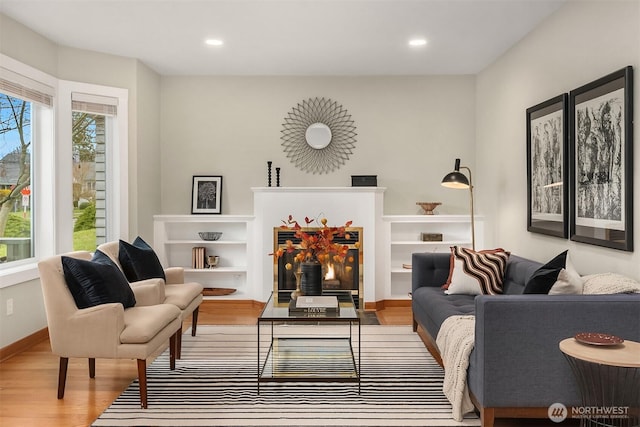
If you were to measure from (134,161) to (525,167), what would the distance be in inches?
152

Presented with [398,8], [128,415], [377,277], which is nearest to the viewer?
[128,415]

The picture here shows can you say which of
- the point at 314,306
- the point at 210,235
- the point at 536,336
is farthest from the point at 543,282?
the point at 210,235

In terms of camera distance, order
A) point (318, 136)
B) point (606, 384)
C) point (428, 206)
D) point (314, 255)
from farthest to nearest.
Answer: point (318, 136)
point (428, 206)
point (314, 255)
point (606, 384)

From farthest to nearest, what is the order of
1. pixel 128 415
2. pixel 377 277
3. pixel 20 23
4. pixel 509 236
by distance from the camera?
pixel 377 277 < pixel 509 236 < pixel 20 23 < pixel 128 415

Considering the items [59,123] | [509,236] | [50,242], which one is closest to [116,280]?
[50,242]

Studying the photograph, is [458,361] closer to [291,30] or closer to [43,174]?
[291,30]

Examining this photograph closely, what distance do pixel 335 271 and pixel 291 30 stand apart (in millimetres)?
2742

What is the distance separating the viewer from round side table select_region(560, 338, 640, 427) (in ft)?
7.58

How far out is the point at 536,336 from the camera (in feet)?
8.71

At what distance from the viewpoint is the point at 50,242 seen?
4.83 metres

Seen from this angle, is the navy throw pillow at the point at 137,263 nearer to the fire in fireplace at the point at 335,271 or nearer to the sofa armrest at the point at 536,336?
the fire in fireplace at the point at 335,271

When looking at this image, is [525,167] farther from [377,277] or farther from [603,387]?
[603,387]

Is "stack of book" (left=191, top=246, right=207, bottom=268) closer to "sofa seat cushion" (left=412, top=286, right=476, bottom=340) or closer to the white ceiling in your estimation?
the white ceiling

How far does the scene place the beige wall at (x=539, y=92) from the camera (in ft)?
10.9
